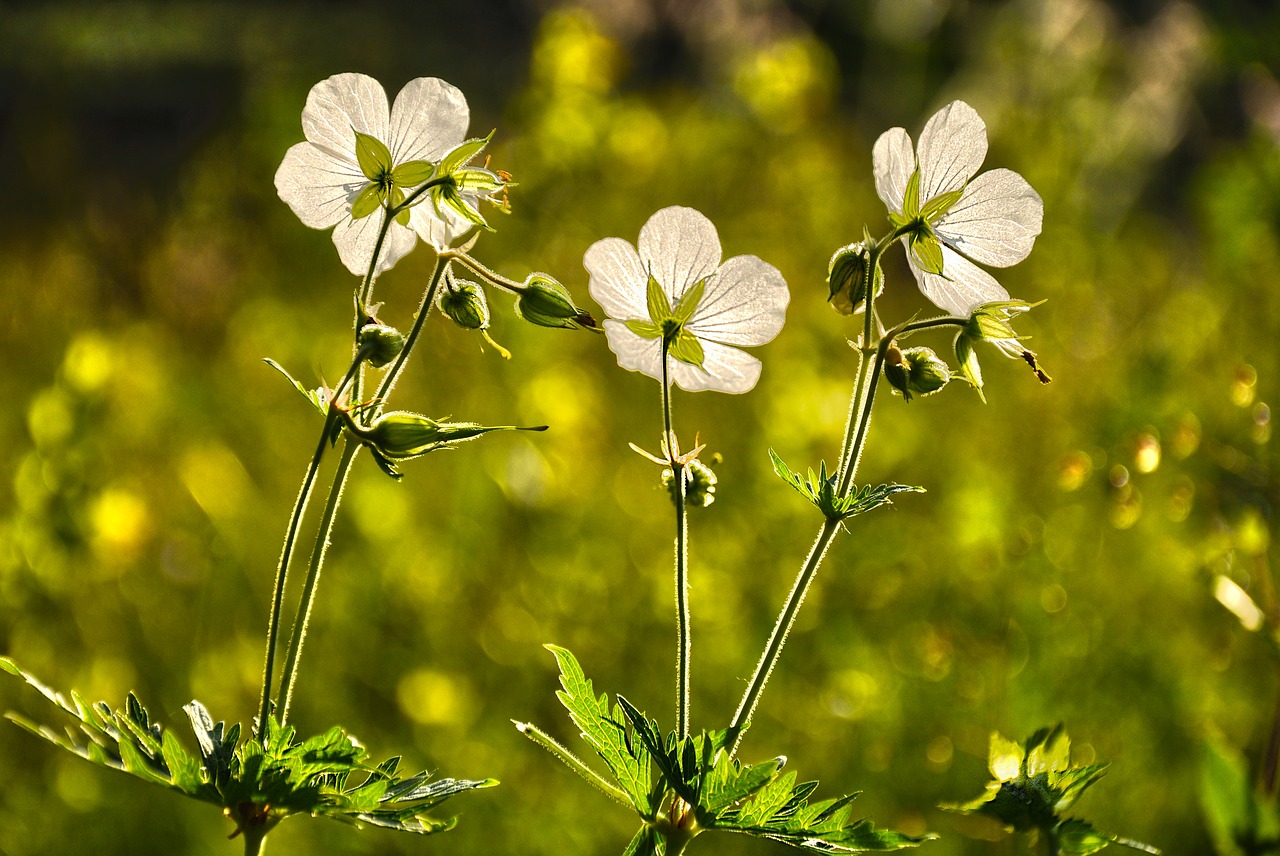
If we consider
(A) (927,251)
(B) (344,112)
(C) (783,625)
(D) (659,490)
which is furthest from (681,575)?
(D) (659,490)

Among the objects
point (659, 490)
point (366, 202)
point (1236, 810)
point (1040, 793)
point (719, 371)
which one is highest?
point (366, 202)

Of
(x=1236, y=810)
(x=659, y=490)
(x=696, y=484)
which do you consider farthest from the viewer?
(x=659, y=490)

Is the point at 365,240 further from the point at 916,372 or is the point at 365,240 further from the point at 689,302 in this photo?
the point at 916,372

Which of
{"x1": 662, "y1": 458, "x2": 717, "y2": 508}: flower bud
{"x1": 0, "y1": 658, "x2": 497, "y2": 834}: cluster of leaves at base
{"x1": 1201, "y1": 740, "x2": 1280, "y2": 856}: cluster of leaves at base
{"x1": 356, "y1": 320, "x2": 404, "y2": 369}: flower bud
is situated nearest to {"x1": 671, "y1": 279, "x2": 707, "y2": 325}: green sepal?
{"x1": 662, "y1": 458, "x2": 717, "y2": 508}: flower bud

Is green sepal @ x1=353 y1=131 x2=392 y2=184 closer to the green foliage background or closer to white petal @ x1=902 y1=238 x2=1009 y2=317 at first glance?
the green foliage background

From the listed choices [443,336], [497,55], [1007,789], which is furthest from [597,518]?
[497,55]

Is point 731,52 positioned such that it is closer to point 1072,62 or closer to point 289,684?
point 1072,62

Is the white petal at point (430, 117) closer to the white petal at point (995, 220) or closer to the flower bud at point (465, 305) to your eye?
the flower bud at point (465, 305)
